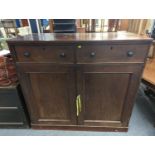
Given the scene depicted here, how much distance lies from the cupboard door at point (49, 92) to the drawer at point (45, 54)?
0.20 feet

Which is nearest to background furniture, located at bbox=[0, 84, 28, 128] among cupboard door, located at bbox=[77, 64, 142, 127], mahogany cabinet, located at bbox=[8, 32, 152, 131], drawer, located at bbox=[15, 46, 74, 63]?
mahogany cabinet, located at bbox=[8, 32, 152, 131]

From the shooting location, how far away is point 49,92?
4.24 ft

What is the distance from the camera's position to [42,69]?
46.0 inches

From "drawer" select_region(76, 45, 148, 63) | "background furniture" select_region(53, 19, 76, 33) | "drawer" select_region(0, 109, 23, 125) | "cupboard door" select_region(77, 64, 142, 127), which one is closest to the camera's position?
"drawer" select_region(76, 45, 148, 63)

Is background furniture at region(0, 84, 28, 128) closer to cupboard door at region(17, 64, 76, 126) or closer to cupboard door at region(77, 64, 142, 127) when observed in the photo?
cupboard door at region(17, 64, 76, 126)

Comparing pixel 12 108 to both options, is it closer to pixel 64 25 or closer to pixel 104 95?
pixel 104 95

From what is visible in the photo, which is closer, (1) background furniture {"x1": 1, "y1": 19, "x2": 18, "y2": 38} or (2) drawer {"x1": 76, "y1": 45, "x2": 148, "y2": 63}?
(2) drawer {"x1": 76, "y1": 45, "x2": 148, "y2": 63}

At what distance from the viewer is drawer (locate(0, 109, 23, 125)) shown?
1455 millimetres

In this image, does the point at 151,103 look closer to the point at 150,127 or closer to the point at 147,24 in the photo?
the point at 150,127

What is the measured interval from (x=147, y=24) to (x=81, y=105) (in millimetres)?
2120

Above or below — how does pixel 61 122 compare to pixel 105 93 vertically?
below

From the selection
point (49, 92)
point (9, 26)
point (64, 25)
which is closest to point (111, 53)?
point (49, 92)

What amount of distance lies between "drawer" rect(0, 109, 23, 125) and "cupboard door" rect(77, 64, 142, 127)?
707mm
